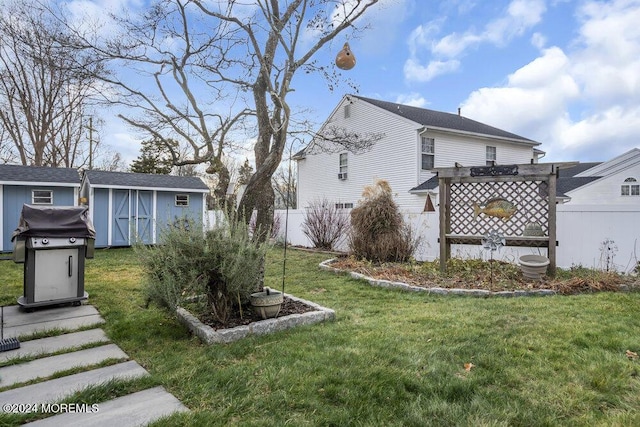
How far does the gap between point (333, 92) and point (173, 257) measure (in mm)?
5815

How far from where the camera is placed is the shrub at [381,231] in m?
7.45

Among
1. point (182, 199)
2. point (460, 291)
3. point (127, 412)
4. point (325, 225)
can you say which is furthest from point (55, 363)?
point (182, 199)

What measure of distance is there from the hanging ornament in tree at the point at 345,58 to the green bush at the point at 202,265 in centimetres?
462

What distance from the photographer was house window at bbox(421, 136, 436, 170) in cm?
1295

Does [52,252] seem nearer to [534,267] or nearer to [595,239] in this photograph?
[534,267]

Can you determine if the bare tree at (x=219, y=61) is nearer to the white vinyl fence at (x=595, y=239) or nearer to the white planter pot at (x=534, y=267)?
the white planter pot at (x=534, y=267)

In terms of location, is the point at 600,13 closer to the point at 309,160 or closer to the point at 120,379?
the point at 120,379

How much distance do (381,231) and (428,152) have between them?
22.3ft

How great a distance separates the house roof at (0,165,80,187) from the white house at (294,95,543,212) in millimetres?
7899

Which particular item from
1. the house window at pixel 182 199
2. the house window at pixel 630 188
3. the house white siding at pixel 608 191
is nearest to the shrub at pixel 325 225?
the house window at pixel 182 199

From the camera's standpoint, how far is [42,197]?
1044 cm

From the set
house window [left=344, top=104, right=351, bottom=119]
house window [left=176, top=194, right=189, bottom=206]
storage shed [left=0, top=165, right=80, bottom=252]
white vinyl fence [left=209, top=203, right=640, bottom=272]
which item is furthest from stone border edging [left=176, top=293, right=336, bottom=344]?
house window [left=344, top=104, right=351, bottom=119]

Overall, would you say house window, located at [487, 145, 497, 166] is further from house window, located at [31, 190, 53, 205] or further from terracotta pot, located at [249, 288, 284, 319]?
house window, located at [31, 190, 53, 205]

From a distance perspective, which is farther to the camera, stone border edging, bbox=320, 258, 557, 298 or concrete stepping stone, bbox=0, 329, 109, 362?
stone border edging, bbox=320, 258, 557, 298
